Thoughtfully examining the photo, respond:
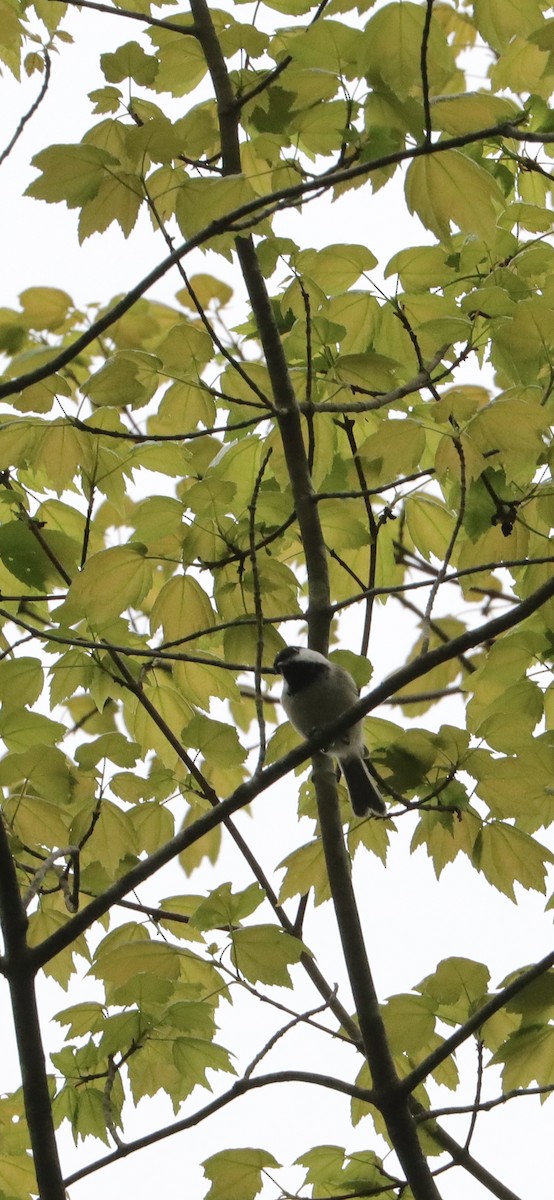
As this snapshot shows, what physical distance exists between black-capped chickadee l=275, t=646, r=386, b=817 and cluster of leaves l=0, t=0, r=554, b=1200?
0.29 meters

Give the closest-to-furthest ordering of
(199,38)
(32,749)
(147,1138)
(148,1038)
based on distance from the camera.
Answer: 1. (147,1138)
2. (148,1038)
3. (32,749)
4. (199,38)

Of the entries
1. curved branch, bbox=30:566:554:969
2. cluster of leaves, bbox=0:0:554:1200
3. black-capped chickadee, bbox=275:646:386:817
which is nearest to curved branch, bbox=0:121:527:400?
cluster of leaves, bbox=0:0:554:1200

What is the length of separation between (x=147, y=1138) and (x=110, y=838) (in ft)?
2.40

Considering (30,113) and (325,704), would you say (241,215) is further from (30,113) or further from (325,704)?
(325,704)

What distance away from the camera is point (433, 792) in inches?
99.3

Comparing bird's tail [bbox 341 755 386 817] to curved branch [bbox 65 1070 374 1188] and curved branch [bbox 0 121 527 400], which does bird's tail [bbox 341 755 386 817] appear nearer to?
curved branch [bbox 65 1070 374 1188]

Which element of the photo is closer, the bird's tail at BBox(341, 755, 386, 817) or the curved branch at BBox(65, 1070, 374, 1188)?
the curved branch at BBox(65, 1070, 374, 1188)

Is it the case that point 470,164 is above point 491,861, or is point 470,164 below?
above

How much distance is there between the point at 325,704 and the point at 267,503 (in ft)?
3.02

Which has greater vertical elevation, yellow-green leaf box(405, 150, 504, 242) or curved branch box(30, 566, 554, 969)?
yellow-green leaf box(405, 150, 504, 242)

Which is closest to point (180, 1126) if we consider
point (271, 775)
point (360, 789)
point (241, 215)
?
point (271, 775)

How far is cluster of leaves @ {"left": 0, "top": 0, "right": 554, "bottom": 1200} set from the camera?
2.45m

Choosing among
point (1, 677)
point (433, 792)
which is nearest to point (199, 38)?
point (1, 677)

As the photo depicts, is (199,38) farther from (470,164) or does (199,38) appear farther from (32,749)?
(32,749)
